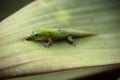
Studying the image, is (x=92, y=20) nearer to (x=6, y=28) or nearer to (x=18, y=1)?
(x=6, y=28)

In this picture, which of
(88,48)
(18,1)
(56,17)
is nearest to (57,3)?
(56,17)

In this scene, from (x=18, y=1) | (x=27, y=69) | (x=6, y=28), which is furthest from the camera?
(x=18, y=1)

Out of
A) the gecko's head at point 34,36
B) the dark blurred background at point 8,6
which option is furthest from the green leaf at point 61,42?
the dark blurred background at point 8,6

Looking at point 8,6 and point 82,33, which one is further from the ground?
point 8,6

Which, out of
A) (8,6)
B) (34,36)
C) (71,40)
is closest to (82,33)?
(71,40)

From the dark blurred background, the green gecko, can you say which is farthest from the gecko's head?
the dark blurred background

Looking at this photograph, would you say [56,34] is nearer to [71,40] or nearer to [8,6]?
[71,40]

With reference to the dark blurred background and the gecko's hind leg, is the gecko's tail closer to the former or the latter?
the gecko's hind leg
